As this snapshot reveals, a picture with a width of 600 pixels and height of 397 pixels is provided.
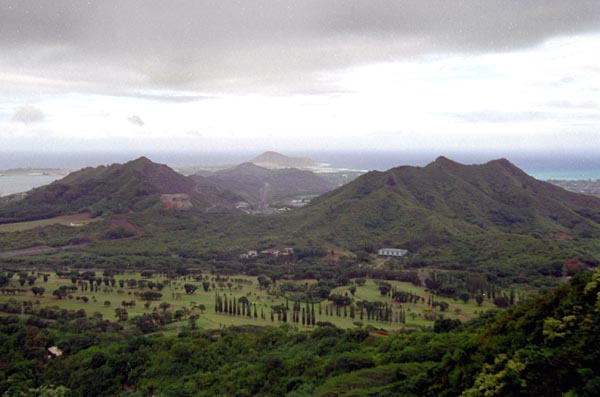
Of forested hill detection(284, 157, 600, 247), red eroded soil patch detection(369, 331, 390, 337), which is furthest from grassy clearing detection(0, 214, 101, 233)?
red eroded soil patch detection(369, 331, 390, 337)

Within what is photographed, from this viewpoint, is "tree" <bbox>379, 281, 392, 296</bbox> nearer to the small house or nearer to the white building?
the small house

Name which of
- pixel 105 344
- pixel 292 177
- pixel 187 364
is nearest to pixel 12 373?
pixel 105 344

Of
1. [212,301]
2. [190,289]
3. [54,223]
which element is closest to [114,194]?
[54,223]

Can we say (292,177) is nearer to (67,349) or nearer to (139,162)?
(139,162)

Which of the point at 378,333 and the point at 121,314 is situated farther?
the point at 121,314

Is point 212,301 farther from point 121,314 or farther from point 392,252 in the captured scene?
point 392,252

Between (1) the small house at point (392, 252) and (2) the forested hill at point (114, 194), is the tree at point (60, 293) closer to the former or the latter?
(1) the small house at point (392, 252)

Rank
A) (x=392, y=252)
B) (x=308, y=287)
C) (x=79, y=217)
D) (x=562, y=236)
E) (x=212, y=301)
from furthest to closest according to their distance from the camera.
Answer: (x=79, y=217) → (x=562, y=236) → (x=392, y=252) → (x=308, y=287) → (x=212, y=301)

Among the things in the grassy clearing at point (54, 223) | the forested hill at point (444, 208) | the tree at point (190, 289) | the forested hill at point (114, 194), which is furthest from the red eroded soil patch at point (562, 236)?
the grassy clearing at point (54, 223)
